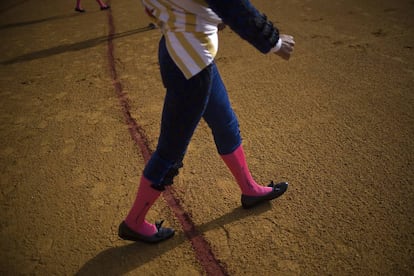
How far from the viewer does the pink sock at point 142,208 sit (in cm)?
145

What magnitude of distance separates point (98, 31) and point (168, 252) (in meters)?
4.86

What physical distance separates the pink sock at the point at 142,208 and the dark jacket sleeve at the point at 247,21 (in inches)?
32.2

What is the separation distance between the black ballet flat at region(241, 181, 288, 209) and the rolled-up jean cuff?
25.6 inches

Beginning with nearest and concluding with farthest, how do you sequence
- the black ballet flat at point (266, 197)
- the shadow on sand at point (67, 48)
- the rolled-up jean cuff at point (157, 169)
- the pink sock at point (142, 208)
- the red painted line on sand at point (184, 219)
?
the rolled-up jean cuff at point (157, 169), the pink sock at point (142, 208), the red painted line on sand at point (184, 219), the black ballet flat at point (266, 197), the shadow on sand at point (67, 48)

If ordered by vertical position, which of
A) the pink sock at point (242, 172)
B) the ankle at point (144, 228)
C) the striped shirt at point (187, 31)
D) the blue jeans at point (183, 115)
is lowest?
the ankle at point (144, 228)

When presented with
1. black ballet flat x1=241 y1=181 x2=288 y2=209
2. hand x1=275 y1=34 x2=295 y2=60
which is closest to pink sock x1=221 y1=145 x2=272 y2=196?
black ballet flat x1=241 y1=181 x2=288 y2=209

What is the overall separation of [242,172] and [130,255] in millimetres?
810

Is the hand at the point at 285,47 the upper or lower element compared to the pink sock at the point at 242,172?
upper

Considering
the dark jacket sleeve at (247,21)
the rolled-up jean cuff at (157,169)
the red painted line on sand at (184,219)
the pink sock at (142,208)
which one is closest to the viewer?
the dark jacket sleeve at (247,21)

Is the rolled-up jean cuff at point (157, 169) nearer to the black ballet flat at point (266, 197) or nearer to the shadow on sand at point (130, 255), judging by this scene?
the shadow on sand at point (130, 255)

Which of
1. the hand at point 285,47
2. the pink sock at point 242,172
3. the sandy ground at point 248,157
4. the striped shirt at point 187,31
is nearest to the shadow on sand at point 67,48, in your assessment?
the sandy ground at point 248,157

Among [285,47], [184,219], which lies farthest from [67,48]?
[285,47]

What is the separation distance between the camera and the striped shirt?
105 centimetres

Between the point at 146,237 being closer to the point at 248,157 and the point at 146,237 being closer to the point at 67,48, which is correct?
the point at 248,157
